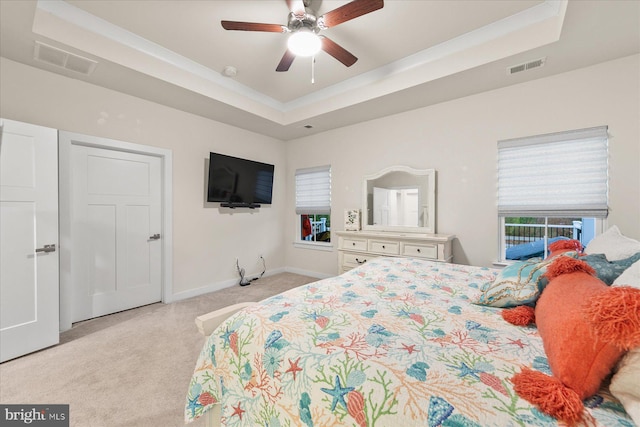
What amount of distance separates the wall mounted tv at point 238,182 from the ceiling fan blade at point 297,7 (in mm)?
2274

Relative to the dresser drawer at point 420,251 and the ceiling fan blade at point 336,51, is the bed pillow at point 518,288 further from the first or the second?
the ceiling fan blade at point 336,51

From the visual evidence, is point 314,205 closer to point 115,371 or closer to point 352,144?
point 352,144

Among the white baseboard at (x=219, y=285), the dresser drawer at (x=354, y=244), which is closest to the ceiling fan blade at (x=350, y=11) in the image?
the dresser drawer at (x=354, y=244)

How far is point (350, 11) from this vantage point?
6.18 ft

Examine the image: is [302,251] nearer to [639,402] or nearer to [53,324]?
[53,324]

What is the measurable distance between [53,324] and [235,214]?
2.42 m

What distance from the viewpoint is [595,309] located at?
72 centimetres

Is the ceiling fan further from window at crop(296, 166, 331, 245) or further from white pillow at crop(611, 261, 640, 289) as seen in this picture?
window at crop(296, 166, 331, 245)

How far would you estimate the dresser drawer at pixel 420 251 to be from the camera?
3.04 metres

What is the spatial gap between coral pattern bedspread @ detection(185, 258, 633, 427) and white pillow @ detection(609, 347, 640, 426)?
0.03 meters

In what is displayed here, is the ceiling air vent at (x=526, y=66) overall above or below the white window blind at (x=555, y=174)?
above

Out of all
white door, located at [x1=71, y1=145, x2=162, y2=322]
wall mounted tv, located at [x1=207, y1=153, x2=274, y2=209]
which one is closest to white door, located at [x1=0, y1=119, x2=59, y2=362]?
white door, located at [x1=71, y1=145, x2=162, y2=322]

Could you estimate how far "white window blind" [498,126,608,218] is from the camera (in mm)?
2488

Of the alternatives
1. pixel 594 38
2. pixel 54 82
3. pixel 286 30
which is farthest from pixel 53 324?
pixel 594 38
